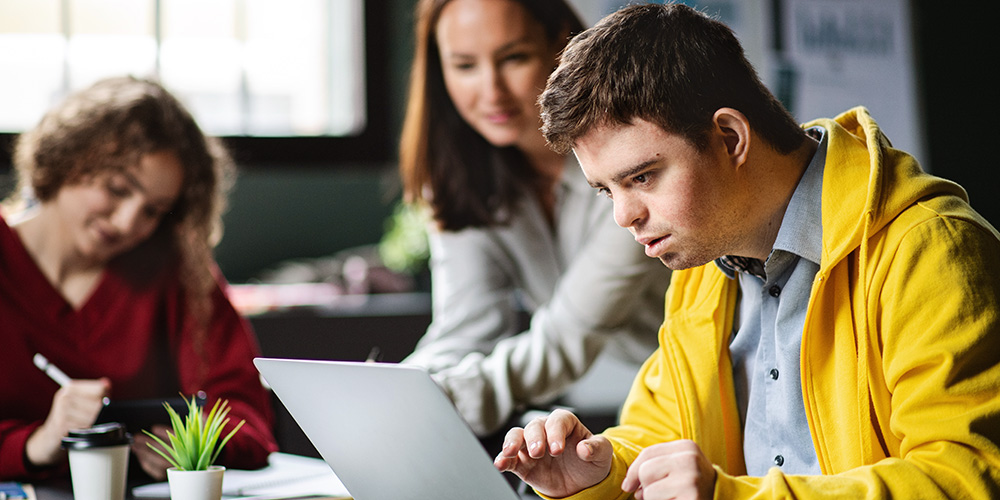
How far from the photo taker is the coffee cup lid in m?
1.10

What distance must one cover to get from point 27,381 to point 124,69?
246 centimetres

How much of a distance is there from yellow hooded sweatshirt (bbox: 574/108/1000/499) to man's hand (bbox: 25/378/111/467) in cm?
72

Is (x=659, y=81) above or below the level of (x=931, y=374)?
above

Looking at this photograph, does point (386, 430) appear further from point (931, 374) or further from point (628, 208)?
point (931, 374)

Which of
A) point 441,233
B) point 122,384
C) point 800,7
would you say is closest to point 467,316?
point 441,233

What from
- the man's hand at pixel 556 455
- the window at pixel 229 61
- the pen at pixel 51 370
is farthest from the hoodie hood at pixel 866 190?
the window at pixel 229 61

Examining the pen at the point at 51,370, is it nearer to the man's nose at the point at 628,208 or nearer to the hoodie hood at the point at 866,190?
the man's nose at the point at 628,208

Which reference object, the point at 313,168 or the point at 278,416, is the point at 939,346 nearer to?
the point at 278,416

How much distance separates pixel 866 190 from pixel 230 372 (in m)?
1.20

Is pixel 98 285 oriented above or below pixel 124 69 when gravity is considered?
below

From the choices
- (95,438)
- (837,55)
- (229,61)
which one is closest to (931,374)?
(95,438)

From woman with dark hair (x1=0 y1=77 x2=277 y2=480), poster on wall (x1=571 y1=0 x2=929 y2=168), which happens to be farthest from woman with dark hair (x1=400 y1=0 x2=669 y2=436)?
poster on wall (x1=571 y1=0 x2=929 y2=168)

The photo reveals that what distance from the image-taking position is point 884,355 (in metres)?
0.96

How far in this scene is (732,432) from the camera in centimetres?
120
